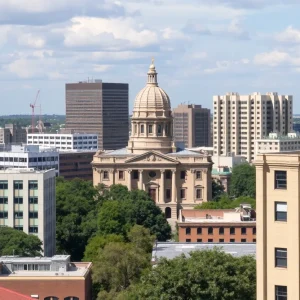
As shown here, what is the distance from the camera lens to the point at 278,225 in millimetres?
59250

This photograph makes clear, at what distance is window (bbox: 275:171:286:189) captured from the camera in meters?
59.2

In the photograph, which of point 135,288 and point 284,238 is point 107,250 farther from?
point 284,238

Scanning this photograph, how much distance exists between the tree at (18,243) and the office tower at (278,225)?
2820 inches

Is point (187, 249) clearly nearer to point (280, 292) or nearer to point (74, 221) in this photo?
point (74, 221)

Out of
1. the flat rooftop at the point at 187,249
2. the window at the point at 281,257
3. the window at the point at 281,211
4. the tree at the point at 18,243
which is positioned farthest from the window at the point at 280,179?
the tree at the point at 18,243

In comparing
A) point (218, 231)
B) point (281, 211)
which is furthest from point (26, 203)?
point (281, 211)

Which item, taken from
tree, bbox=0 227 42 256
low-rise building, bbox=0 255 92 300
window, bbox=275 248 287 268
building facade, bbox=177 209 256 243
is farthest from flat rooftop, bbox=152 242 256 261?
window, bbox=275 248 287 268

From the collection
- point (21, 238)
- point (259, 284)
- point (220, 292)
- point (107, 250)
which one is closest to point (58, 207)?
point (21, 238)

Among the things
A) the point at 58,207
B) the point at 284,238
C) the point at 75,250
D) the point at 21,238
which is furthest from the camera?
the point at 58,207

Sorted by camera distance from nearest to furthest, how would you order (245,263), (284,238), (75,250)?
1. (284,238)
2. (245,263)
3. (75,250)

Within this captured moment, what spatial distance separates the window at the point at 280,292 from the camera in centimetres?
5956

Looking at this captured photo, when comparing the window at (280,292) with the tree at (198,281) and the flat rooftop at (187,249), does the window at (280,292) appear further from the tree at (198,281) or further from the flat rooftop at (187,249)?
the flat rooftop at (187,249)

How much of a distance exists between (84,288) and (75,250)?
152ft

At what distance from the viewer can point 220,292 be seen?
84000 mm
